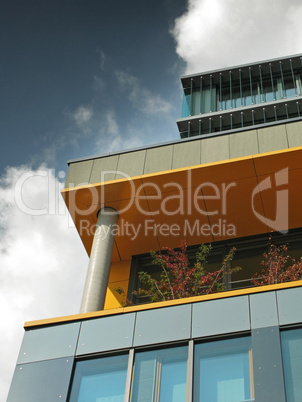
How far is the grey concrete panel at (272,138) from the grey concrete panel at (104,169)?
4101mm

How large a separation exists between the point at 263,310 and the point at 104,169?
6.94m

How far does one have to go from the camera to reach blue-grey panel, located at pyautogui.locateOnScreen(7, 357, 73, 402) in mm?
11828

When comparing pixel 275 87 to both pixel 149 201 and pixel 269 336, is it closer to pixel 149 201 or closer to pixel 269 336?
pixel 149 201

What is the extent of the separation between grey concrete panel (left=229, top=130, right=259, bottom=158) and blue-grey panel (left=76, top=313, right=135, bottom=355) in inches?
214

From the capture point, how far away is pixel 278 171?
15648mm

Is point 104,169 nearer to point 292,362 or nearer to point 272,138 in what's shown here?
point 272,138

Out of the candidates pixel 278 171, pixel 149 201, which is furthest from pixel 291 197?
pixel 149 201

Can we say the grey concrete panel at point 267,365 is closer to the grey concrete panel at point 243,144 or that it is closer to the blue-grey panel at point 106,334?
the blue-grey panel at point 106,334

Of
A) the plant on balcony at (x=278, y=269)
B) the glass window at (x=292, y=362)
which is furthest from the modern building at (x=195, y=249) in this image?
the plant on balcony at (x=278, y=269)

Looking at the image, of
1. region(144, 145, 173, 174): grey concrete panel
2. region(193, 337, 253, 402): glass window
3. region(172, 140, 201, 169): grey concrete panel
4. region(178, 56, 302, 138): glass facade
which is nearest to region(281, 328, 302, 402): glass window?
region(193, 337, 253, 402): glass window

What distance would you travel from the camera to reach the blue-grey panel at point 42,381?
11.8 metres

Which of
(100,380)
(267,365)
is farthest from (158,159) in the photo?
(267,365)

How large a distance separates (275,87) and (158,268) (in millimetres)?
9058

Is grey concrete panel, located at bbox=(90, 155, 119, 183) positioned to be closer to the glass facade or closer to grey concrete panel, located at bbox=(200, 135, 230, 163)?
grey concrete panel, located at bbox=(200, 135, 230, 163)
